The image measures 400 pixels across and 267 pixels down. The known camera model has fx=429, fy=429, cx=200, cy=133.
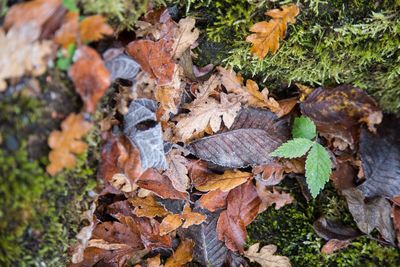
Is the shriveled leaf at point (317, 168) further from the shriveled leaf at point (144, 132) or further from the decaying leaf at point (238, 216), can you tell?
the shriveled leaf at point (144, 132)

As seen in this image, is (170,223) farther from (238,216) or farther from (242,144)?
(242,144)

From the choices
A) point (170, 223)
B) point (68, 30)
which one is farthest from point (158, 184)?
point (68, 30)

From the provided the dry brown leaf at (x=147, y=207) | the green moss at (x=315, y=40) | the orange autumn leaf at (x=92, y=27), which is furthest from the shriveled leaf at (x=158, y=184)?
the orange autumn leaf at (x=92, y=27)

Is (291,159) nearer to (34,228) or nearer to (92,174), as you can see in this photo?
(92,174)

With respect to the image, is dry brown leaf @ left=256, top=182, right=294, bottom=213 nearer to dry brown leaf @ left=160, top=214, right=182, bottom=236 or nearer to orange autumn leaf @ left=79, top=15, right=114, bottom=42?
dry brown leaf @ left=160, top=214, right=182, bottom=236

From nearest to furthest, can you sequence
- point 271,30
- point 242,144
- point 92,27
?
point 92,27 → point 271,30 → point 242,144

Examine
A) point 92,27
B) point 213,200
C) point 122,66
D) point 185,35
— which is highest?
point 92,27

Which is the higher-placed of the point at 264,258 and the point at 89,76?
the point at 89,76
